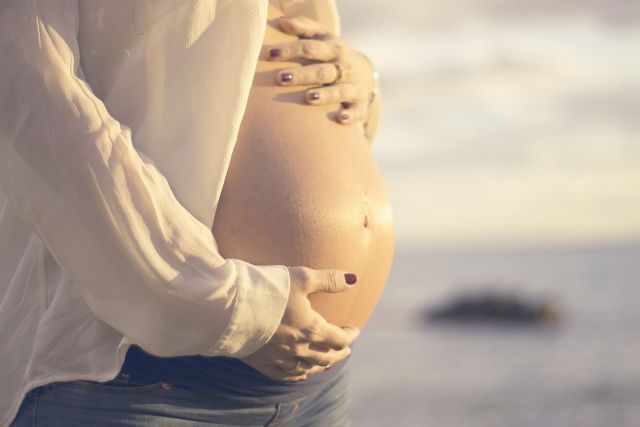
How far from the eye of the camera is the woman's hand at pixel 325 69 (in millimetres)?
1875

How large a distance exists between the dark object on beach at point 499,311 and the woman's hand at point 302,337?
1786 centimetres

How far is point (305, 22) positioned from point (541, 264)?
166 ft

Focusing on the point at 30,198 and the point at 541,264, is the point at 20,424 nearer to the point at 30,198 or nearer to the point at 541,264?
the point at 30,198

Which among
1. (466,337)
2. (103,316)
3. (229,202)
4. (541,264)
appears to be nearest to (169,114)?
(229,202)

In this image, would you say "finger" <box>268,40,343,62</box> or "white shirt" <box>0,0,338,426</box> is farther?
"finger" <box>268,40,343,62</box>

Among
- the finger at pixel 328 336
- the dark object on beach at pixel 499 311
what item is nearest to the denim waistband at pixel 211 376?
the finger at pixel 328 336

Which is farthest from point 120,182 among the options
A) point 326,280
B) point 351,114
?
point 351,114

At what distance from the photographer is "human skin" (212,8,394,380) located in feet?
5.47

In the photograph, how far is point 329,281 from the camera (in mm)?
1619

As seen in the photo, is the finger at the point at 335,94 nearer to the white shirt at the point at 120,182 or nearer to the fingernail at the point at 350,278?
the white shirt at the point at 120,182

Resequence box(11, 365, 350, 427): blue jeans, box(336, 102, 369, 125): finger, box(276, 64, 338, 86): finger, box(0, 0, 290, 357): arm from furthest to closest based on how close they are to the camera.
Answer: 1. box(336, 102, 369, 125): finger
2. box(276, 64, 338, 86): finger
3. box(11, 365, 350, 427): blue jeans
4. box(0, 0, 290, 357): arm

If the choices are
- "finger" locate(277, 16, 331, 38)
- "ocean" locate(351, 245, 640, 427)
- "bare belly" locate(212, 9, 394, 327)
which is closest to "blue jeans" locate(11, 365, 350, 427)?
"bare belly" locate(212, 9, 394, 327)

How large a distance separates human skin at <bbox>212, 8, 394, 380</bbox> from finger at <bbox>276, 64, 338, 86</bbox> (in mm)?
18

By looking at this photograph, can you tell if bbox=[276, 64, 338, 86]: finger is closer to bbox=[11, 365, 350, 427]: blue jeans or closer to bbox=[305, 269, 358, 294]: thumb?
bbox=[305, 269, 358, 294]: thumb
